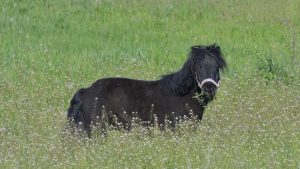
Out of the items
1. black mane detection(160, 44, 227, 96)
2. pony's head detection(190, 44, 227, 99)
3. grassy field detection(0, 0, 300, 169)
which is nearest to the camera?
grassy field detection(0, 0, 300, 169)

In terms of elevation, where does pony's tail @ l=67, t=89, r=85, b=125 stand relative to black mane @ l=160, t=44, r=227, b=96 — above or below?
below

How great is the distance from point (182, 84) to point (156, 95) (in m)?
0.34

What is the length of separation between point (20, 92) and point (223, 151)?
15.9 ft

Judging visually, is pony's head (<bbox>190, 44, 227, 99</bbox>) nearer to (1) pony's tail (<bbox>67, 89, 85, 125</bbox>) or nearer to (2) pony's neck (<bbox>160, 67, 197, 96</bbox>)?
(2) pony's neck (<bbox>160, 67, 197, 96</bbox>)

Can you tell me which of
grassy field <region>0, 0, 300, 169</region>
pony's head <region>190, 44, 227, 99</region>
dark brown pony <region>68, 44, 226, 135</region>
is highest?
pony's head <region>190, 44, 227, 99</region>

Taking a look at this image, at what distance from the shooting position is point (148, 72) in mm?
14875

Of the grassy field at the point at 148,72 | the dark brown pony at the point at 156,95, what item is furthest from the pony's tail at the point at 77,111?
the grassy field at the point at 148,72

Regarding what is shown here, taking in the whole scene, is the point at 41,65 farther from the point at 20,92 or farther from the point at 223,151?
the point at 223,151

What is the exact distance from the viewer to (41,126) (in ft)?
36.5

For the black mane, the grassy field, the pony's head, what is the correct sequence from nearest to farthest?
the grassy field, the pony's head, the black mane

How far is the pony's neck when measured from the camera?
36.2 feet

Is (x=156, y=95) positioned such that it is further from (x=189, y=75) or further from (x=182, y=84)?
(x=189, y=75)

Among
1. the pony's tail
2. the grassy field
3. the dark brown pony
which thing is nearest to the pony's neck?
the dark brown pony

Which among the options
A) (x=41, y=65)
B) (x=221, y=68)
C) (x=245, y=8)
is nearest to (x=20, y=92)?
(x=41, y=65)
